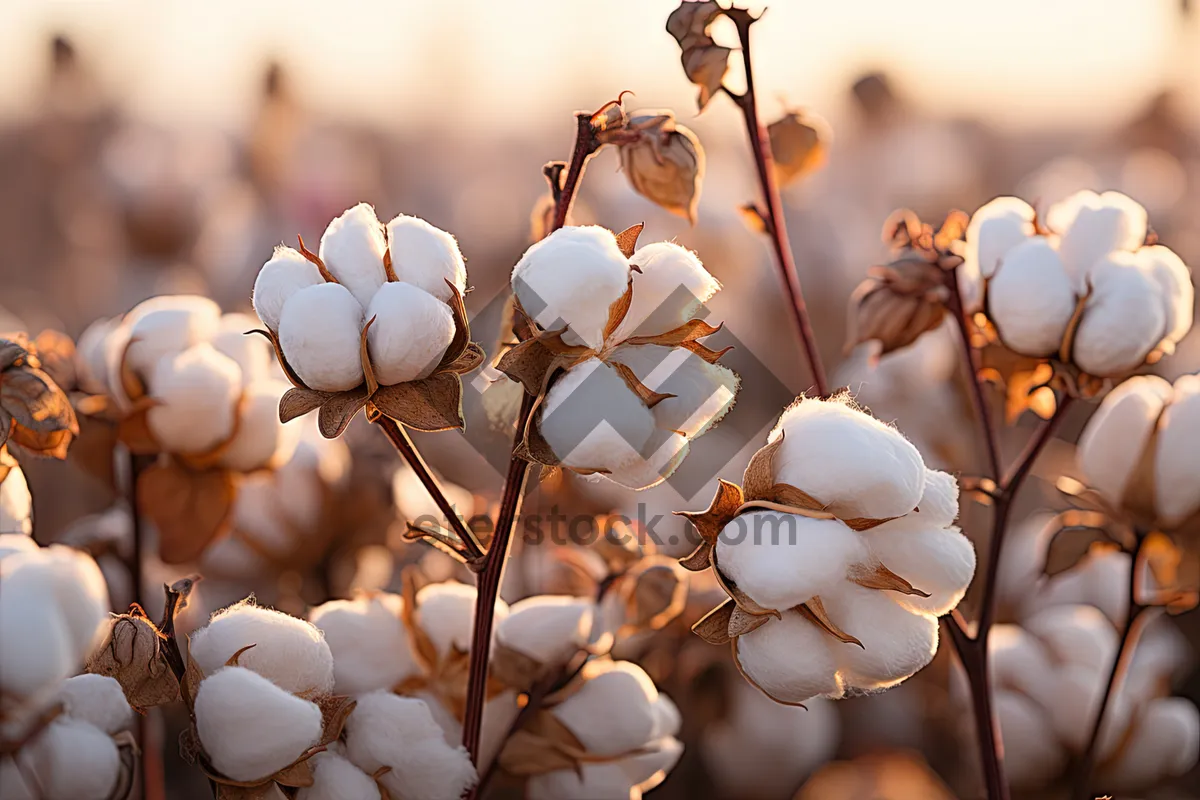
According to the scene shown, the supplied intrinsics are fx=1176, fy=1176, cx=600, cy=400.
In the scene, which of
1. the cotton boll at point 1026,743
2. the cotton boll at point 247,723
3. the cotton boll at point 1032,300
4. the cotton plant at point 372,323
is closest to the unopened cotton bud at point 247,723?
the cotton boll at point 247,723

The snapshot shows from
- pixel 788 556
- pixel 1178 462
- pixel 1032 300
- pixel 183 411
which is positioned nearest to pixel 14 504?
pixel 183 411

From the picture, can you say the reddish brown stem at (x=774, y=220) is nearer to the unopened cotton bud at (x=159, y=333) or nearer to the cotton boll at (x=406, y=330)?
the cotton boll at (x=406, y=330)

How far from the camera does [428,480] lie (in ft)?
1.65

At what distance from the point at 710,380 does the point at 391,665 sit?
0.24 m

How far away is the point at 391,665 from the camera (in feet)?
1.97

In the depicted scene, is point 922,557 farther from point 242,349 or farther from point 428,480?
point 242,349

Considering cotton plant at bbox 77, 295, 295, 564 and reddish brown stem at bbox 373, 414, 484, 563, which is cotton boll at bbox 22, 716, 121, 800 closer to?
reddish brown stem at bbox 373, 414, 484, 563

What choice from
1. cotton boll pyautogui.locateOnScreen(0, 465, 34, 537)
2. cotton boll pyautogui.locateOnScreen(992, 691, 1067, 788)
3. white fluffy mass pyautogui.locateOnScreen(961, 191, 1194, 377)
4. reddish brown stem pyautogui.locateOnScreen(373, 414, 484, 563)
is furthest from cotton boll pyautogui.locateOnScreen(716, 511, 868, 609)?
cotton boll pyautogui.locateOnScreen(992, 691, 1067, 788)

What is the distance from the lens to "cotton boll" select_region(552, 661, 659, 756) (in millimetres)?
622

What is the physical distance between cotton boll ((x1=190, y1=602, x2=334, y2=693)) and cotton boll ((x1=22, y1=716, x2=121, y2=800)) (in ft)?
0.18

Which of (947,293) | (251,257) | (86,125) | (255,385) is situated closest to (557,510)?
(255,385)

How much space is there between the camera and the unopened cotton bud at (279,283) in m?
0.48

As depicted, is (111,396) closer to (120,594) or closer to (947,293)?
(120,594)

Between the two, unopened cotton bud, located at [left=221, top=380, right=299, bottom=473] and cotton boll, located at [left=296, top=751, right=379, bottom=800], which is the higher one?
unopened cotton bud, located at [left=221, top=380, right=299, bottom=473]
